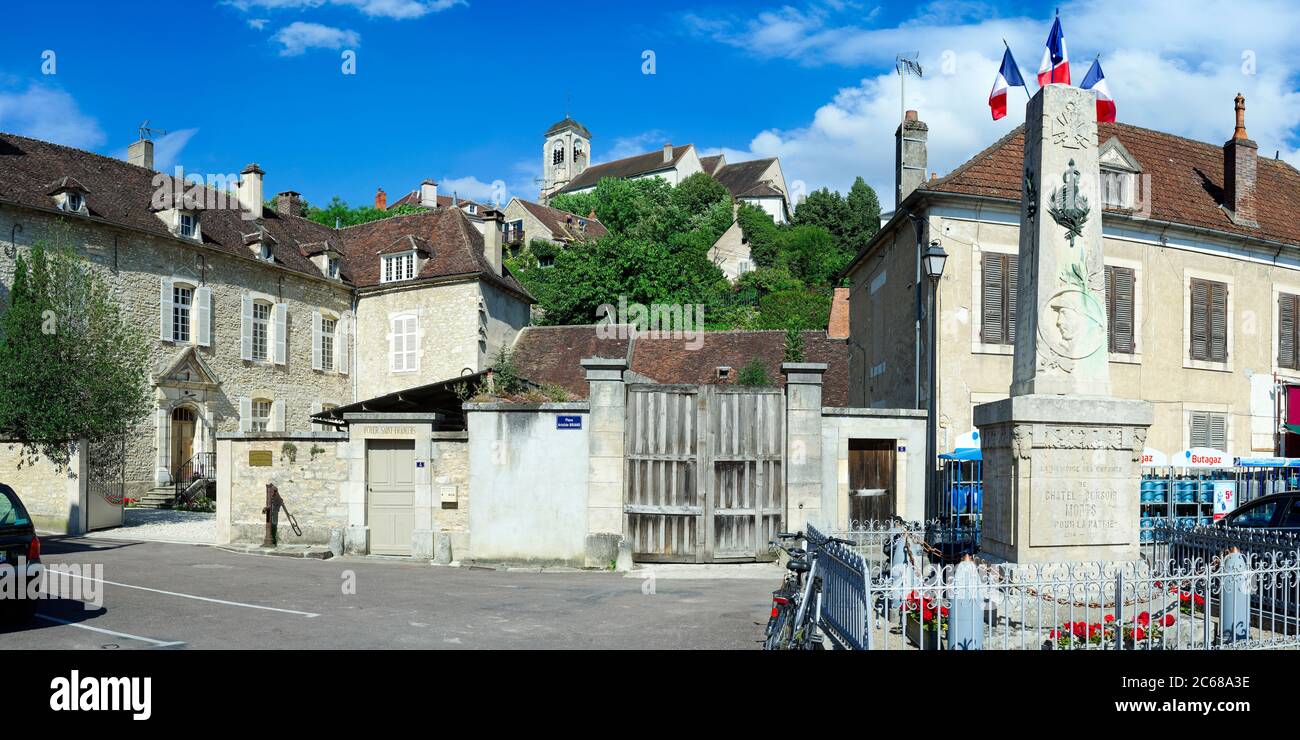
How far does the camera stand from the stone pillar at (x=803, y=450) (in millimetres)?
15055

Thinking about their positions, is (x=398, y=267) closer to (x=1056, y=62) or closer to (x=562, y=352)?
(x=562, y=352)

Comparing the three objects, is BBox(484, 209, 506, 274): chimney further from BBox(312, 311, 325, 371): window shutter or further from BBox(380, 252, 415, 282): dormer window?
BBox(312, 311, 325, 371): window shutter

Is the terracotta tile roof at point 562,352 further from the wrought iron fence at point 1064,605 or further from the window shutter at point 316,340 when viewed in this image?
the wrought iron fence at point 1064,605

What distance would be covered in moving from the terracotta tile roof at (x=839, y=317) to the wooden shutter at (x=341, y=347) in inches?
747

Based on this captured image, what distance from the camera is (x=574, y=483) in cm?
1496

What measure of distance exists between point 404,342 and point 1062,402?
99.2ft

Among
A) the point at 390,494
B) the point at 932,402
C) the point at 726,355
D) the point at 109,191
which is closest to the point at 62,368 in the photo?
the point at 390,494

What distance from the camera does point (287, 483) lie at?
16656mm

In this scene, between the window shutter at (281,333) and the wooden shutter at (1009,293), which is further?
the window shutter at (281,333)

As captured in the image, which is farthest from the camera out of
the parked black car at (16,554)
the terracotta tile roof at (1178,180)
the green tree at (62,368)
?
the terracotta tile roof at (1178,180)

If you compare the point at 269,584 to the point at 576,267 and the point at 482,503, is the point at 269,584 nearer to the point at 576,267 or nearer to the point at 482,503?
the point at 482,503

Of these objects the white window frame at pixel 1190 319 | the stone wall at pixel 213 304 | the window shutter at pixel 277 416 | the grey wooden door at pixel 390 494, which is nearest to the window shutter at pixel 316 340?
the stone wall at pixel 213 304
